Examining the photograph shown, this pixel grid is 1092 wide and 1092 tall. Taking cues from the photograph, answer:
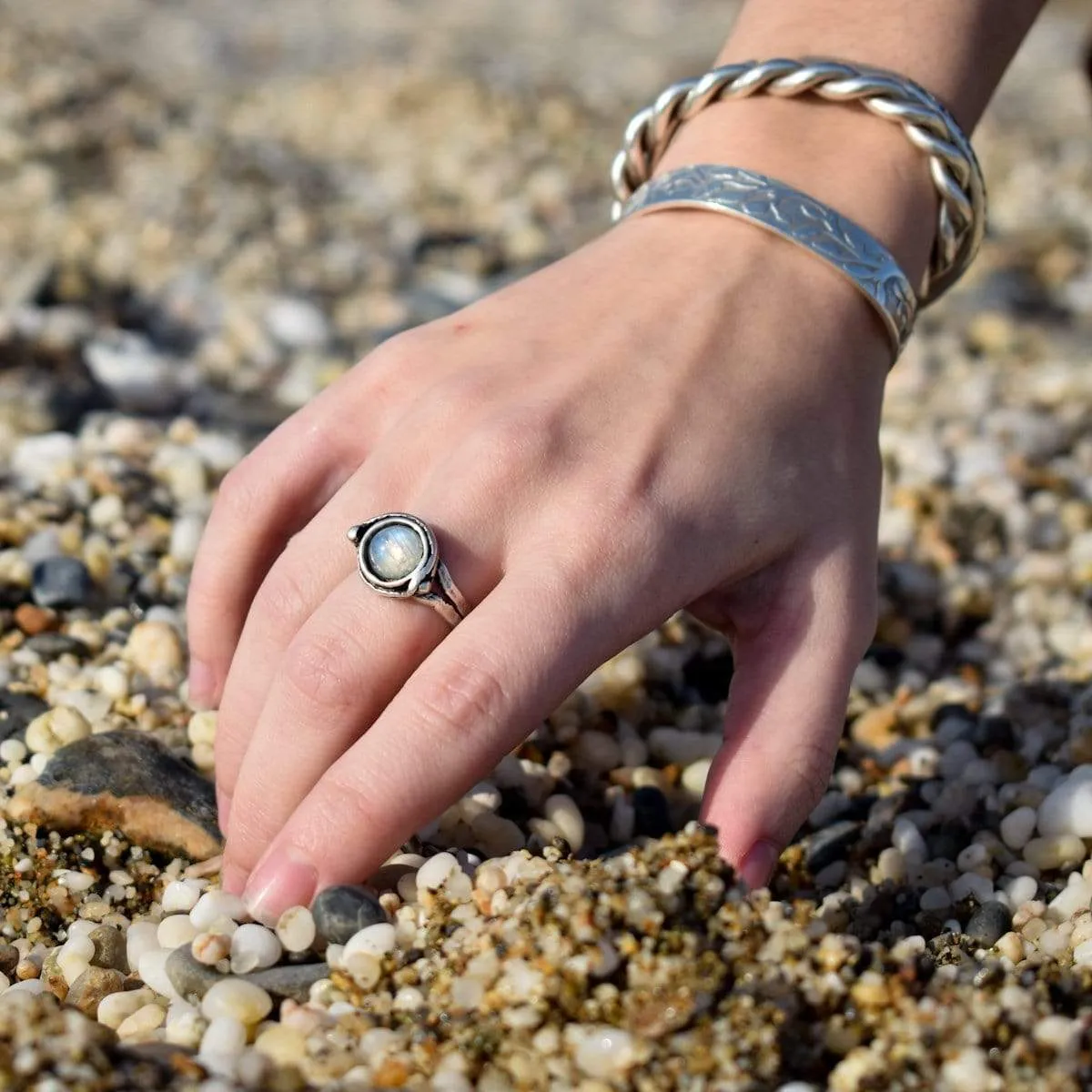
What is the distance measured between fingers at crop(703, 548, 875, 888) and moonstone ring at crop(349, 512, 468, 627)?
1.29ft

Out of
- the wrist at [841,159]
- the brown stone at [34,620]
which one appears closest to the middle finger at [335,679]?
the wrist at [841,159]

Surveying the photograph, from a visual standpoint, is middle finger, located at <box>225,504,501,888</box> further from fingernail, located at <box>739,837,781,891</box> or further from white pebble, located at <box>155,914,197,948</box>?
fingernail, located at <box>739,837,781,891</box>

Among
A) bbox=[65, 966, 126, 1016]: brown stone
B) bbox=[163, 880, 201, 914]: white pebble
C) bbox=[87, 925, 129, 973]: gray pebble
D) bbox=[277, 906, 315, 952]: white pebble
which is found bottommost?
bbox=[87, 925, 129, 973]: gray pebble

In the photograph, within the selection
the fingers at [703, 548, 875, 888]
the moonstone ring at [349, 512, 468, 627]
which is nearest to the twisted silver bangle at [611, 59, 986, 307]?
the fingers at [703, 548, 875, 888]

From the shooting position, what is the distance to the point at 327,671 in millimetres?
1560

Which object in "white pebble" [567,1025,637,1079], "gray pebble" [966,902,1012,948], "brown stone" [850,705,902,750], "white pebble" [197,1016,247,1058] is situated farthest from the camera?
"brown stone" [850,705,902,750]

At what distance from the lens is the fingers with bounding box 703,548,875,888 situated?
5.29 feet

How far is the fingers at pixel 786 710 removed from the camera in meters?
1.61

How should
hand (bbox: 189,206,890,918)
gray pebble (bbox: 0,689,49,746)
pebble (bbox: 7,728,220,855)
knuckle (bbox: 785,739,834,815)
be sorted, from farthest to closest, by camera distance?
gray pebble (bbox: 0,689,49,746), pebble (bbox: 7,728,220,855), knuckle (bbox: 785,739,834,815), hand (bbox: 189,206,890,918)

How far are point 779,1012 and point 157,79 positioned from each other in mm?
6347

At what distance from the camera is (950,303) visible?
4.17 metres

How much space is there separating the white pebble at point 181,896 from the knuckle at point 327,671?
0.36 m

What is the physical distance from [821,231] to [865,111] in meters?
0.26

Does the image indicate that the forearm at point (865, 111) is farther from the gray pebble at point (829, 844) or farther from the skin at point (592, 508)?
the gray pebble at point (829, 844)
